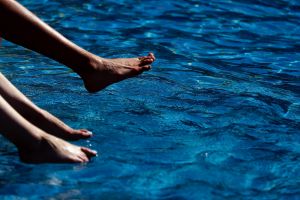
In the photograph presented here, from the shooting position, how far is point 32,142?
153 inches

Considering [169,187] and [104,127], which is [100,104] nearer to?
[104,127]

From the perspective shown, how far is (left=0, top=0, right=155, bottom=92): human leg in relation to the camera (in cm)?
430

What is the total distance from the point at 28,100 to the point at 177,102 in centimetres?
132

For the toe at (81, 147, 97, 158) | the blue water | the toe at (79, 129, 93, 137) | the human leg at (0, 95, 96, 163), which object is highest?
the human leg at (0, 95, 96, 163)

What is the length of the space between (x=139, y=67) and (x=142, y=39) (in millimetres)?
2332

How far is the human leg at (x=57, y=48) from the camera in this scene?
430cm

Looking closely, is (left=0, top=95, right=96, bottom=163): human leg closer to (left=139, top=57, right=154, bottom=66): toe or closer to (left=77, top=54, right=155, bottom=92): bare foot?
(left=77, top=54, right=155, bottom=92): bare foot

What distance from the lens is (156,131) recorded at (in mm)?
4648

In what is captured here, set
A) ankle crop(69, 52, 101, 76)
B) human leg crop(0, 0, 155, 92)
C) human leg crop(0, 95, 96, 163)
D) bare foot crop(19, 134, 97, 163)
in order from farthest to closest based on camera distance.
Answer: ankle crop(69, 52, 101, 76), human leg crop(0, 0, 155, 92), bare foot crop(19, 134, 97, 163), human leg crop(0, 95, 96, 163)

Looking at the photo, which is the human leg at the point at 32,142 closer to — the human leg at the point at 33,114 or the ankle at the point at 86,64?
the human leg at the point at 33,114

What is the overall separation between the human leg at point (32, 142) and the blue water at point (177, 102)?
0.07m

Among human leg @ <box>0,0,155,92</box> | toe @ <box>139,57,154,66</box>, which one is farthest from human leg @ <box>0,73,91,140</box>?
toe @ <box>139,57,154,66</box>

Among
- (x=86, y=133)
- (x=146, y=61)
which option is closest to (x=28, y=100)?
(x=86, y=133)

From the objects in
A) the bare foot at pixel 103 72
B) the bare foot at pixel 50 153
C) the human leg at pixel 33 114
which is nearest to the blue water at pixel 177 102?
the bare foot at pixel 50 153
